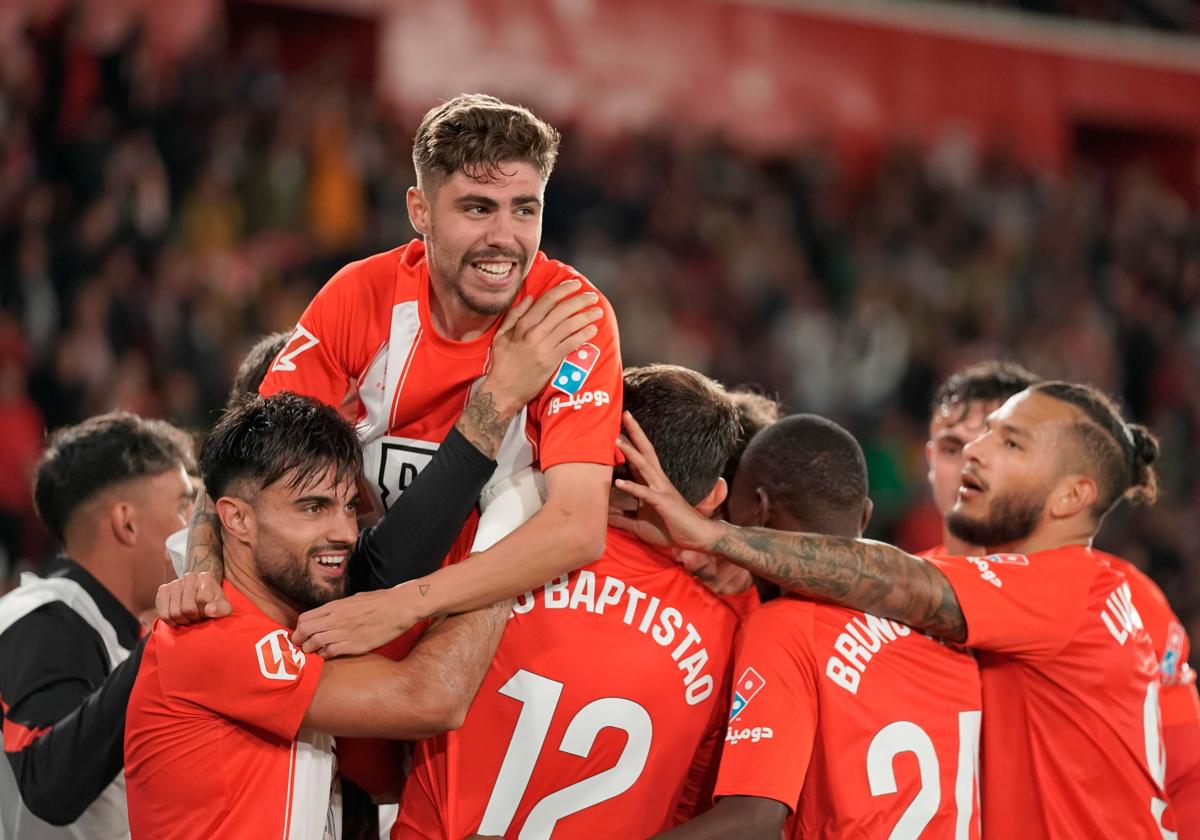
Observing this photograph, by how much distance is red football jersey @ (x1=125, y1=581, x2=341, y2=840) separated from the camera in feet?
11.0

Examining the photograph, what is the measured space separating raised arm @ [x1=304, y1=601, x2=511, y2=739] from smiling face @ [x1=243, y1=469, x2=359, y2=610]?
221 mm

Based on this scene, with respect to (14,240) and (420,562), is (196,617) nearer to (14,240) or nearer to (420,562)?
(420,562)

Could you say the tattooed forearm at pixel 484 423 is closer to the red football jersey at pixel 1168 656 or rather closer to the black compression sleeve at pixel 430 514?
the black compression sleeve at pixel 430 514

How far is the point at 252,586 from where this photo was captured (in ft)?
11.7

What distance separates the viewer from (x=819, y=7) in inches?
671

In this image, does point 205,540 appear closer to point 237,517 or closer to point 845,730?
point 237,517

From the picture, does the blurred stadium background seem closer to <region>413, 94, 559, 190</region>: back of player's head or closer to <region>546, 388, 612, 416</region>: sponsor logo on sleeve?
<region>413, 94, 559, 190</region>: back of player's head

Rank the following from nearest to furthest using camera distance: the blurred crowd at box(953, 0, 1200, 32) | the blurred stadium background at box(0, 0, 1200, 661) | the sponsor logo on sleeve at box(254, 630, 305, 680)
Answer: the sponsor logo on sleeve at box(254, 630, 305, 680), the blurred stadium background at box(0, 0, 1200, 661), the blurred crowd at box(953, 0, 1200, 32)

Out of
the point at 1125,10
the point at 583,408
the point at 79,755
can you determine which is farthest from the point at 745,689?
the point at 1125,10

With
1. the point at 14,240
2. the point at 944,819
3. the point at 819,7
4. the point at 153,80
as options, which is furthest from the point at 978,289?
the point at 944,819

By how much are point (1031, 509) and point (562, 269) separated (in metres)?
1.56

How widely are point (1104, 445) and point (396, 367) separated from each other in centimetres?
210

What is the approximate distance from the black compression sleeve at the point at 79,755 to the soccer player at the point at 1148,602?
2360 millimetres

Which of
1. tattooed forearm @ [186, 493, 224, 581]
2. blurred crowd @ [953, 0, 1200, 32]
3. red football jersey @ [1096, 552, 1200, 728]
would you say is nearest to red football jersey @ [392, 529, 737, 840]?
tattooed forearm @ [186, 493, 224, 581]
